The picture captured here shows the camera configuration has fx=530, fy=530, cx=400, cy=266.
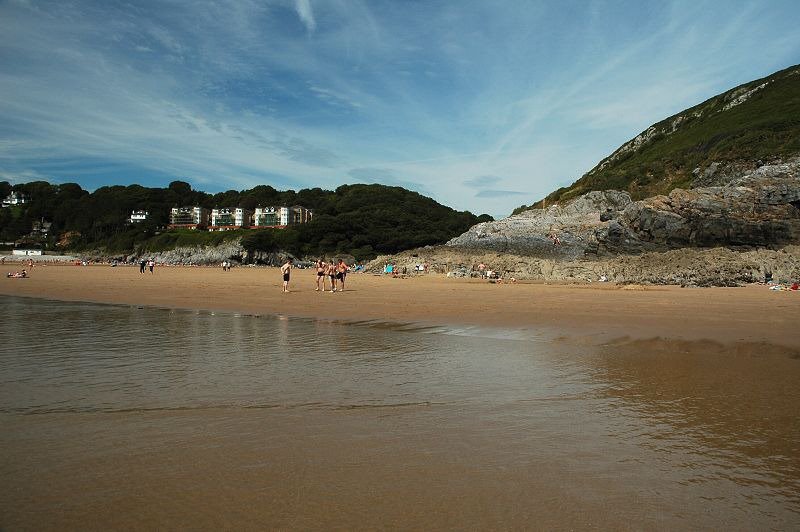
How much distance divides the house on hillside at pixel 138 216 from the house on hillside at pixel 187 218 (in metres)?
6.57

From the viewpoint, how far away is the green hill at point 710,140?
6064 cm

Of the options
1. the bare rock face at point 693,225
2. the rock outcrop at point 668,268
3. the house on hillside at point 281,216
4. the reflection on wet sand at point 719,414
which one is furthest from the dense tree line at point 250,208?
the reflection on wet sand at point 719,414

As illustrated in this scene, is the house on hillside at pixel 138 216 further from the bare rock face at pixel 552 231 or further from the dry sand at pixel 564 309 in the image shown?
the dry sand at pixel 564 309

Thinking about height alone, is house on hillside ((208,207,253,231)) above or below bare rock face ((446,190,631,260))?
above

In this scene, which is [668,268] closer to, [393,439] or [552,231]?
[552,231]

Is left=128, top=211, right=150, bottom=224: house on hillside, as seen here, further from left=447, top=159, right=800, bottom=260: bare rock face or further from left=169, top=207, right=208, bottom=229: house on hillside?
left=447, top=159, right=800, bottom=260: bare rock face

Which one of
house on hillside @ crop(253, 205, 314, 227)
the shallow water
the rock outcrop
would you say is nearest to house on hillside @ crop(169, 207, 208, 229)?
house on hillside @ crop(253, 205, 314, 227)

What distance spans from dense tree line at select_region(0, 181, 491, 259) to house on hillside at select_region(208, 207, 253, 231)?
549cm

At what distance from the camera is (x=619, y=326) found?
1258 centimetres

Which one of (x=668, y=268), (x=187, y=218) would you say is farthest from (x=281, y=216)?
(x=668, y=268)

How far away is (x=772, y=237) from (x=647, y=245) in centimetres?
680

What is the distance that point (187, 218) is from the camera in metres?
142

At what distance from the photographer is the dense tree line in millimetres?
90500

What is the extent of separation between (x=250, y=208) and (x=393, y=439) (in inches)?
5932
